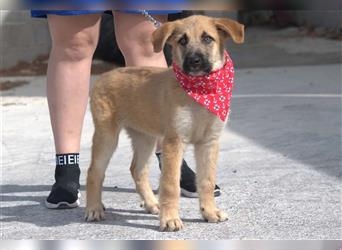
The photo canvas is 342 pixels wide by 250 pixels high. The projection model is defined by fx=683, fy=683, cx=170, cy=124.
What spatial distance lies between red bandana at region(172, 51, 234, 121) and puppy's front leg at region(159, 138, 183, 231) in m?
0.22

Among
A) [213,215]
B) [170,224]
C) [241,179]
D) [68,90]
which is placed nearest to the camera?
[170,224]

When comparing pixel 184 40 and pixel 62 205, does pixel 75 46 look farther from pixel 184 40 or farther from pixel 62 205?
pixel 62 205

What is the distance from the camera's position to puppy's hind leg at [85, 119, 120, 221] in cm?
336

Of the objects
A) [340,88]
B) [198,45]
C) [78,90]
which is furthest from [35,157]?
[340,88]

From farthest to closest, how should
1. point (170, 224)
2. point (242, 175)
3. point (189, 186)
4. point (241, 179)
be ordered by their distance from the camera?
point (242, 175) < point (241, 179) < point (189, 186) < point (170, 224)

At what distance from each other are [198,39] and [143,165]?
79cm

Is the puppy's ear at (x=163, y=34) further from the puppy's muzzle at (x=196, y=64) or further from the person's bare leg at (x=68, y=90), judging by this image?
the person's bare leg at (x=68, y=90)

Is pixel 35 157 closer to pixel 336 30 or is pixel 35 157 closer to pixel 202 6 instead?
pixel 202 6

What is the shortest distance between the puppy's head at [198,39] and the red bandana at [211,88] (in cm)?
3

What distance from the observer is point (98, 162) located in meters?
3.40

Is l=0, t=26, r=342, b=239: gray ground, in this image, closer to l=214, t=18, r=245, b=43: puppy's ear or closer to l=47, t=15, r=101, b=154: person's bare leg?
l=47, t=15, r=101, b=154: person's bare leg

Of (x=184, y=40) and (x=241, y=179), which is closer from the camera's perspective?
(x=184, y=40)

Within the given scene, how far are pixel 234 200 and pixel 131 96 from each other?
82cm

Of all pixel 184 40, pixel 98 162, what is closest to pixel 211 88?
pixel 184 40
